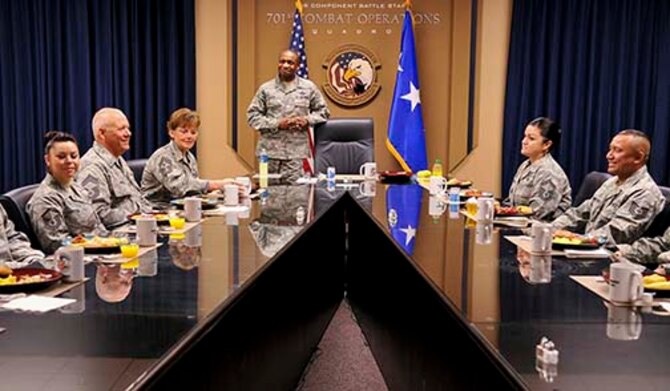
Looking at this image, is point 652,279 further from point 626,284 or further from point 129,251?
point 129,251

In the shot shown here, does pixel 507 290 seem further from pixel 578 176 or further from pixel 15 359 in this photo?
pixel 578 176

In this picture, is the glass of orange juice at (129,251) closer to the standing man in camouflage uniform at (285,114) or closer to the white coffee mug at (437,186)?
the white coffee mug at (437,186)

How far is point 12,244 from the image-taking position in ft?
7.63

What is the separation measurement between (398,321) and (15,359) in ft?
4.85

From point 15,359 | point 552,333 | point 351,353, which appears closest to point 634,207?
point 351,353

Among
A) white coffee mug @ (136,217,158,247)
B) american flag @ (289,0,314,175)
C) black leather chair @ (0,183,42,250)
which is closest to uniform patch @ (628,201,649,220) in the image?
white coffee mug @ (136,217,158,247)

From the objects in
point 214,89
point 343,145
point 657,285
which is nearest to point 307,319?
point 657,285

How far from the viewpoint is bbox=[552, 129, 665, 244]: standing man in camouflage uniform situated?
2.85 metres

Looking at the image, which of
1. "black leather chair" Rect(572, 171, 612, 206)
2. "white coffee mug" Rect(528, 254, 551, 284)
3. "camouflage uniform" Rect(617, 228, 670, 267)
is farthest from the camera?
"black leather chair" Rect(572, 171, 612, 206)

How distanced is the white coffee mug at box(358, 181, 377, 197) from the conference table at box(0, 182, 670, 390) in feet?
2.32

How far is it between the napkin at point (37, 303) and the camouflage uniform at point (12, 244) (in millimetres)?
778

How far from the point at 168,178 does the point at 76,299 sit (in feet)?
7.19

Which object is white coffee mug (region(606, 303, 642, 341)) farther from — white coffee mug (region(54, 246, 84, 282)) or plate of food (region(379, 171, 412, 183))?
plate of food (region(379, 171, 412, 183))

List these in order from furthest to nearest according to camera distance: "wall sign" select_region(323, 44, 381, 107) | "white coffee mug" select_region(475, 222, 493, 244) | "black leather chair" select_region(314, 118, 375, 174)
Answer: "wall sign" select_region(323, 44, 381, 107)
"black leather chair" select_region(314, 118, 375, 174)
"white coffee mug" select_region(475, 222, 493, 244)
